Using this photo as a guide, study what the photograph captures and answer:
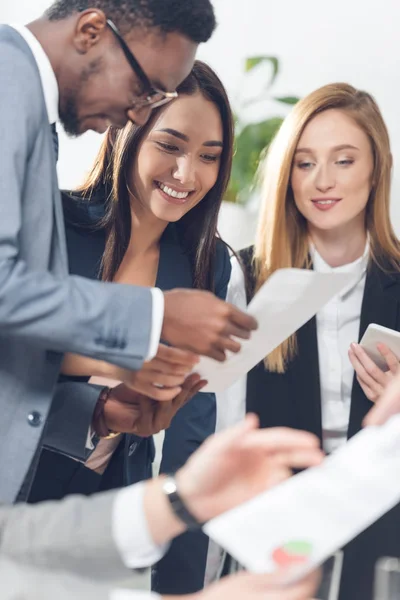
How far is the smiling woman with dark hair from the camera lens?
177cm

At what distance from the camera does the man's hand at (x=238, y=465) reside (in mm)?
799

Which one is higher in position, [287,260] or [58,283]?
[58,283]

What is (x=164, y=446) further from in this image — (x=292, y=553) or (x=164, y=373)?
(x=292, y=553)

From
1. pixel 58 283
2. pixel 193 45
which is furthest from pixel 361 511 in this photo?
pixel 193 45

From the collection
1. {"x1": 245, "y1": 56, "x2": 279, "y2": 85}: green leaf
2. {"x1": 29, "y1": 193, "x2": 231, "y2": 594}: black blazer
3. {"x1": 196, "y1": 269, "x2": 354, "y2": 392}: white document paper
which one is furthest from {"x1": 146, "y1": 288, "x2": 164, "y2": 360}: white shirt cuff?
{"x1": 245, "y1": 56, "x2": 279, "y2": 85}: green leaf

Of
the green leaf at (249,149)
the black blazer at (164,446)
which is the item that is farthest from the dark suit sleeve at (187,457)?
the green leaf at (249,149)

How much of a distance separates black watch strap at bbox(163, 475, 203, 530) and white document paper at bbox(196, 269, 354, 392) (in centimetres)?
42

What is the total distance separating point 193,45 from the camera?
128 cm

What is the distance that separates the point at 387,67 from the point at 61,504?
7.89 feet

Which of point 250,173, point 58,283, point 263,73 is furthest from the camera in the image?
point 263,73

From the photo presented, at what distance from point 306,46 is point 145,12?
75.1 inches

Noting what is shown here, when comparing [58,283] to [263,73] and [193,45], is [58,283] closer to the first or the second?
[193,45]

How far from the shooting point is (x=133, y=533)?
0.80 m

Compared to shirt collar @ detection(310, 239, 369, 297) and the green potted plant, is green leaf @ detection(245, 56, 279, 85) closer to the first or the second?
the green potted plant
